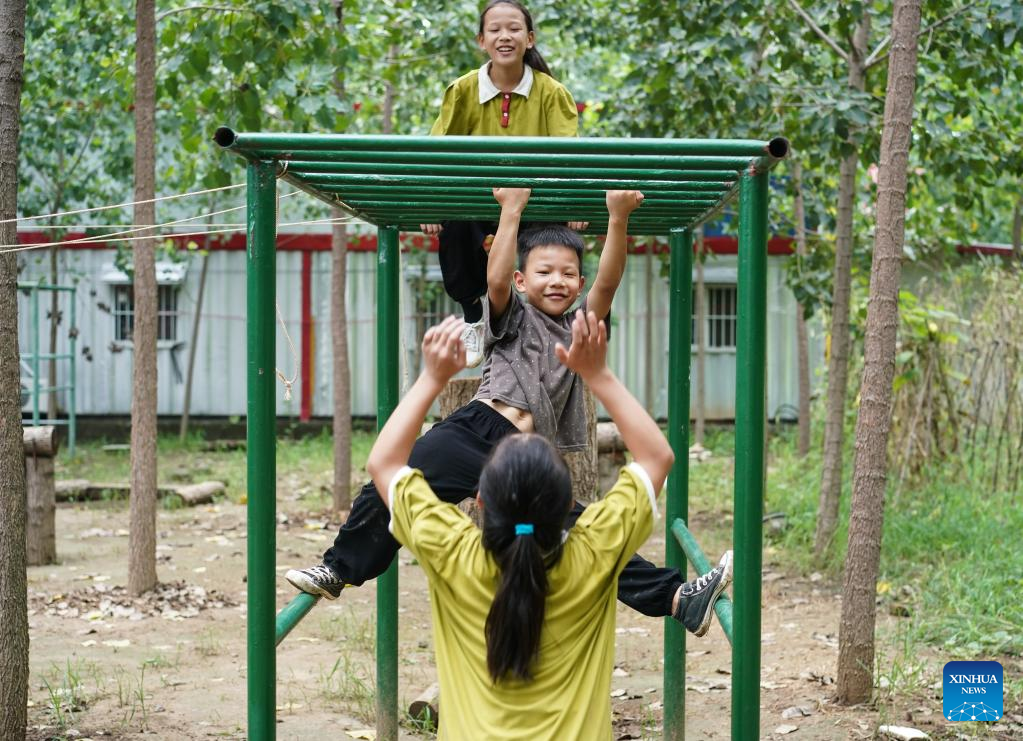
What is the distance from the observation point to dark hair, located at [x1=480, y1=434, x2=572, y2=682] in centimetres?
185

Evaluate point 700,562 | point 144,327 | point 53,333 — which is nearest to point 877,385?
point 700,562

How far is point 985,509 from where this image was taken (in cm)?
623

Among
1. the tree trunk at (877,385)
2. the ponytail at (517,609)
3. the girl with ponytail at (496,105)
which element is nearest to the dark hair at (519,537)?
the ponytail at (517,609)

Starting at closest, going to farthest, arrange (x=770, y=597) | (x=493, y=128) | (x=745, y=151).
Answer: (x=745, y=151) < (x=493, y=128) < (x=770, y=597)

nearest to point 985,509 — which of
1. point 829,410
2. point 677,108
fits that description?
point 829,410

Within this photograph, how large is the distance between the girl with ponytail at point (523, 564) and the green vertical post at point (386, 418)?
1.45m

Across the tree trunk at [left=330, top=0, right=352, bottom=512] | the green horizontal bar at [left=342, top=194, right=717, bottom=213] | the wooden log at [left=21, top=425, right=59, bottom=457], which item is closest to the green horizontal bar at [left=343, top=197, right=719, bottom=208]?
the green horizontal bar at [left=342, top=194, right=717, bottom=213]

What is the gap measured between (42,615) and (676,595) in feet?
12.0

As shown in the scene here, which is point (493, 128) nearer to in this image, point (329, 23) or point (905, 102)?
point (905, 102)

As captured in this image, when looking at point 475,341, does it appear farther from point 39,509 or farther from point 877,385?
point 39,509

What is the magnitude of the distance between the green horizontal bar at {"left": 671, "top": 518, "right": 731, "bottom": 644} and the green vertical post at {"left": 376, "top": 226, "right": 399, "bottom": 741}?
0.87m

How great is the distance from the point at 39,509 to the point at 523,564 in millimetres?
5135

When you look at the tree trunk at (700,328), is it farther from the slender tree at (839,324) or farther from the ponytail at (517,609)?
the ponytail at (517,609)

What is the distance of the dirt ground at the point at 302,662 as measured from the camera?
3.73m
